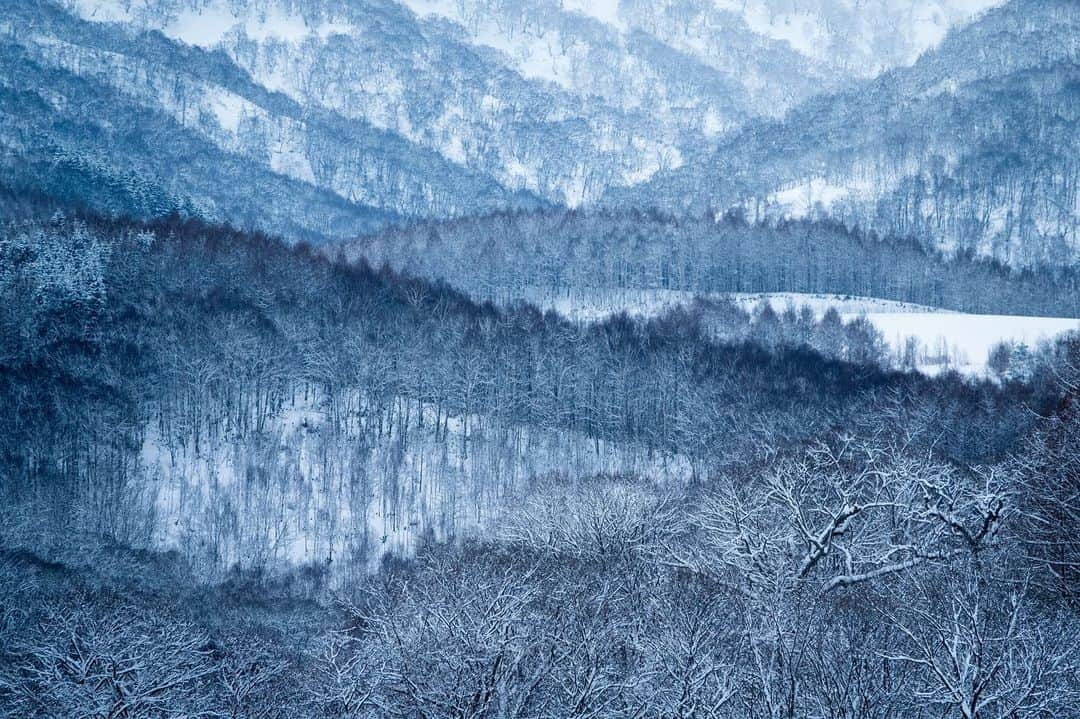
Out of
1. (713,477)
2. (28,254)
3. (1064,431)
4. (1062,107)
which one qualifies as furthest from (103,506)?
(1062,107)

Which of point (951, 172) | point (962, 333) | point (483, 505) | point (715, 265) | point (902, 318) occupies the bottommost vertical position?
point (483, 505)

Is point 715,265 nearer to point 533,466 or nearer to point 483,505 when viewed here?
point 533,466

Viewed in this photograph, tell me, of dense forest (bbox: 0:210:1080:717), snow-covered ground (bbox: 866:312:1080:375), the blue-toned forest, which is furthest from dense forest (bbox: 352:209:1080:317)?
dense forest (bbox: 0:210:1080:717)

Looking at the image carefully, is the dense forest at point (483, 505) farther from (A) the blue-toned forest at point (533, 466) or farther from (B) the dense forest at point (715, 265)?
(B) the dense forest at point (715, 265)

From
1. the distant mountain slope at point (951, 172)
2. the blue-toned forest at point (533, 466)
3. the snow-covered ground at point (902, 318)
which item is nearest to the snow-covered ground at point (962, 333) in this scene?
the snow-covered ground at point (902, 318)

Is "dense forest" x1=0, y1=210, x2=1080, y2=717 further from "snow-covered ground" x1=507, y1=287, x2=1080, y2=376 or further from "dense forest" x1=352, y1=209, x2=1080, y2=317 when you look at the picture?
"dense forest" x1=352, y1=209, x2=1080, y2=317

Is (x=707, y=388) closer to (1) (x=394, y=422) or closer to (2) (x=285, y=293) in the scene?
(1) (x=394, y=422)

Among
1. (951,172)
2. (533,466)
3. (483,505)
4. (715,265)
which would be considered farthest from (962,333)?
(951,172)
